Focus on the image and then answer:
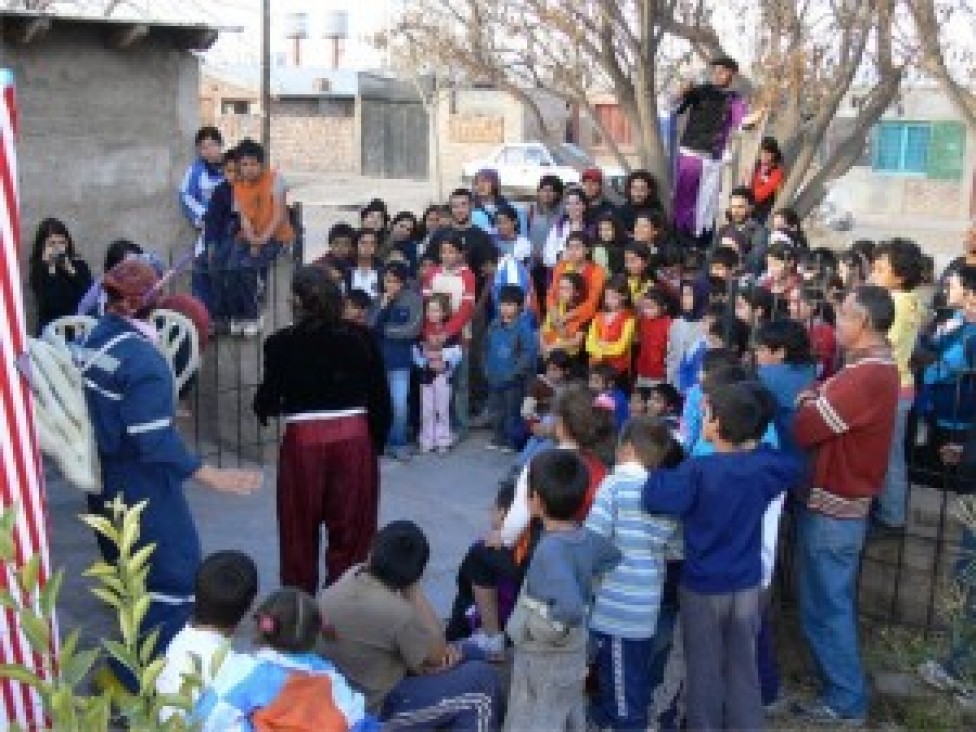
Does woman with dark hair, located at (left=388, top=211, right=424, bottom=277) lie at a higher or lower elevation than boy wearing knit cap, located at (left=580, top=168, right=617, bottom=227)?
lower

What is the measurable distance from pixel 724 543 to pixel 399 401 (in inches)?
178

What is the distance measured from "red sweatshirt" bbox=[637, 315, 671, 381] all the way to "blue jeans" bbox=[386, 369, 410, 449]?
167 centimetres

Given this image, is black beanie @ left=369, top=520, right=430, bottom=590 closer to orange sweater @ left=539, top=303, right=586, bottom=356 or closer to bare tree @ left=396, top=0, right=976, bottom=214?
orange sweater @ left=539, top=303, right=586, bottom=356

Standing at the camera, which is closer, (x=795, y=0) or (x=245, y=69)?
(x=795, y=0)

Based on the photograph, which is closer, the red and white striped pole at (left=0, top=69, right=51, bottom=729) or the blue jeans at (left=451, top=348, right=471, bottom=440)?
the red and white striped pole at (left=0, top=69, right=51, bottom=729)

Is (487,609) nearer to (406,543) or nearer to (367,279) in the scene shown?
(406,543)

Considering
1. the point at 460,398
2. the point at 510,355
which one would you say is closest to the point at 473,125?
the point at 460,398

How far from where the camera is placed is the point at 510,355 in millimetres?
8797

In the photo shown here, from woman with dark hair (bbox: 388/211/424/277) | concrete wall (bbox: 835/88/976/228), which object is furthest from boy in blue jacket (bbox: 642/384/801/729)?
concrete wall (bbox: 835/88/976/228)

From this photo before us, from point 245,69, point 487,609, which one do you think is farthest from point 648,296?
point 245,69

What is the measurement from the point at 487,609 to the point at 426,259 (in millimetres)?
4499

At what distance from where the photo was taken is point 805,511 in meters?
5.21

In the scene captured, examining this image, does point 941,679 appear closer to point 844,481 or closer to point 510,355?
point 844,481

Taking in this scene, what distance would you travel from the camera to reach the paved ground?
634cm
